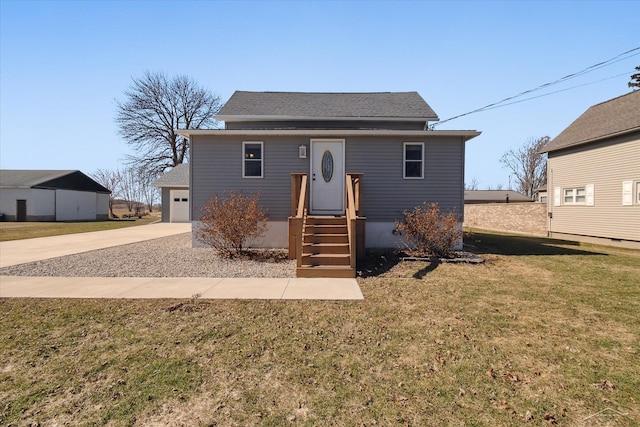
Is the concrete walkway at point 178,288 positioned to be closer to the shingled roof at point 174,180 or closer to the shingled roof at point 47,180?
the shingled roof at point 174,180

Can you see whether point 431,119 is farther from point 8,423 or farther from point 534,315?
point 8,423

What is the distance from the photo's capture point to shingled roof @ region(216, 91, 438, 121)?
11.9 m

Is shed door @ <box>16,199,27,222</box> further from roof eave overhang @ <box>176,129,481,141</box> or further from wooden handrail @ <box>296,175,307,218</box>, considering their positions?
wooden handrail @ <box>296,175,307,218</box>

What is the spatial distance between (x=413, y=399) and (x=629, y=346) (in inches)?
116

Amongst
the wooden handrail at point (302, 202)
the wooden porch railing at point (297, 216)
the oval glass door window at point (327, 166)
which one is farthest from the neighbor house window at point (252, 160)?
Answer: the wooden handrail at point (302, 202)

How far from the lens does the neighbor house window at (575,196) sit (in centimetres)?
1512

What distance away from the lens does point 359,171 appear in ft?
34.7

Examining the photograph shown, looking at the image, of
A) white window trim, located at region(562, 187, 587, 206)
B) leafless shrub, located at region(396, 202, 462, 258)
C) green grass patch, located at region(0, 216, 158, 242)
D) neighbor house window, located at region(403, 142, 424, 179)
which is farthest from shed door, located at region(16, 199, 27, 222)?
white window trim, located at region(562, 187, 587, 206)

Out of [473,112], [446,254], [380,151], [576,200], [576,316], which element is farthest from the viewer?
[473,112]

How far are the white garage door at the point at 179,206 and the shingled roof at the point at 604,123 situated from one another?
77.4 ft

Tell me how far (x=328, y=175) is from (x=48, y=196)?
29527 mm

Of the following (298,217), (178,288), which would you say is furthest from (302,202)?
(178,288)

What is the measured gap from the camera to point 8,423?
243 cm

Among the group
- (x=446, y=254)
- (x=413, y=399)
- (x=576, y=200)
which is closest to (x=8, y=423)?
(x=413, y=399)
